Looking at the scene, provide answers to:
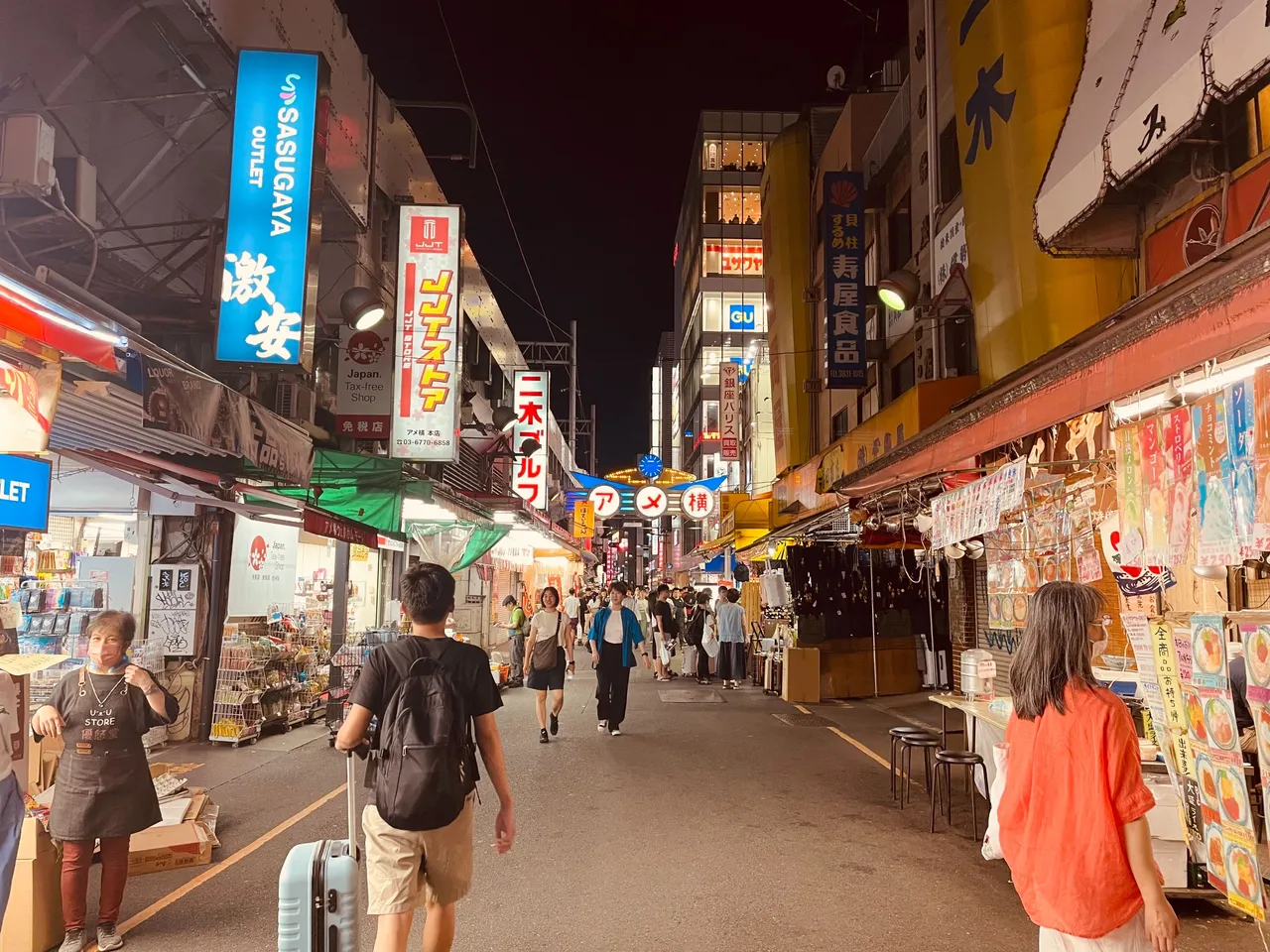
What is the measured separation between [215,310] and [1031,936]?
1030 cm

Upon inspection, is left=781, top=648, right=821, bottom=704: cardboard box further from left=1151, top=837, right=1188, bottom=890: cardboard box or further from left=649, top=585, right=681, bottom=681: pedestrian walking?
left=1151, top=837, right=1188, bottom=890: cardboard box

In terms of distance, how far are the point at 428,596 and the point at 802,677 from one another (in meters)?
12.7

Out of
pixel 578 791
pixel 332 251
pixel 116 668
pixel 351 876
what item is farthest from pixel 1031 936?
pixel 332 251

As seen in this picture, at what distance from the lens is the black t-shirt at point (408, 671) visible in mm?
3676

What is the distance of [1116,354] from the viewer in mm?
4918

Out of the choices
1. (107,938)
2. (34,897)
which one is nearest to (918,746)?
(107,938)

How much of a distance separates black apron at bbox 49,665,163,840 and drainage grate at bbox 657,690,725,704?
1145cm

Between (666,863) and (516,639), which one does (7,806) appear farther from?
(516,639)

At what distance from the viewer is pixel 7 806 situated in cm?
427

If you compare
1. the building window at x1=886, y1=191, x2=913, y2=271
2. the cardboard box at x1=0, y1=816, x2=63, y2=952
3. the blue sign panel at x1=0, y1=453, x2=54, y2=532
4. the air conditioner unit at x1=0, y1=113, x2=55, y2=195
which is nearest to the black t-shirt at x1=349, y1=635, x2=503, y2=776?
the cardboard box at x1=0, y1=816, x2=63, y2=952

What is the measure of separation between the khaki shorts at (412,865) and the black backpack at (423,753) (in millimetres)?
81

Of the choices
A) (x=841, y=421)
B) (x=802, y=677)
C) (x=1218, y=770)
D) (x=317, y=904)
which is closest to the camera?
(x=317, y=904)

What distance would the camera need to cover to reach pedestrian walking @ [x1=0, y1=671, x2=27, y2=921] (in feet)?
13.8

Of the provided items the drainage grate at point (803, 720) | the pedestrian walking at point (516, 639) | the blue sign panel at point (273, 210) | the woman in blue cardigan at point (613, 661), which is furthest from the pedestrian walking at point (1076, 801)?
the pedestrian walking at point (516, 639)
